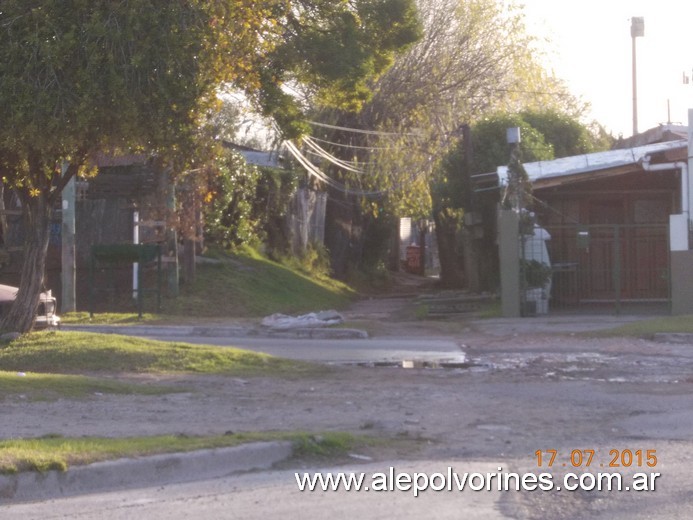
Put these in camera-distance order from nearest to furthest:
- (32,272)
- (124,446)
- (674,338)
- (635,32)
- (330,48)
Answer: (124,446) < (32,272) < (330,48) < (674,338) < (635,32)

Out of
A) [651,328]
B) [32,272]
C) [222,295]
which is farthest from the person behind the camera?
[222,295]

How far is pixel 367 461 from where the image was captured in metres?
7.72

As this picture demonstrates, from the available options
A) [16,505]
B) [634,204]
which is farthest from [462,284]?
[16,505]

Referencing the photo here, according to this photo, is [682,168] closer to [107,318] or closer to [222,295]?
[222,295]

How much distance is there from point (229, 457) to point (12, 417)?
2523mm

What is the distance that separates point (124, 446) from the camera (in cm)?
749

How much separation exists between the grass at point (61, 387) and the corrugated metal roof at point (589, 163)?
528 inches

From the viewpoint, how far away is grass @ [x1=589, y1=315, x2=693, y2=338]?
17266 mm

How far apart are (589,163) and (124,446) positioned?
1758 cm

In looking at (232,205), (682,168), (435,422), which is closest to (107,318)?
(232,205)

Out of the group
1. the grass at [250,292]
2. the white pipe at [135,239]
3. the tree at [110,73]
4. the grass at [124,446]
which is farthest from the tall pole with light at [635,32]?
the grass at [124,446]

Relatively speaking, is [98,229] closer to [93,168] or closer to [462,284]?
[93,168]

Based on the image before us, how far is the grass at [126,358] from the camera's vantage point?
42.0 ft

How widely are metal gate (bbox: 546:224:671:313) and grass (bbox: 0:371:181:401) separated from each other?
14101 mm
